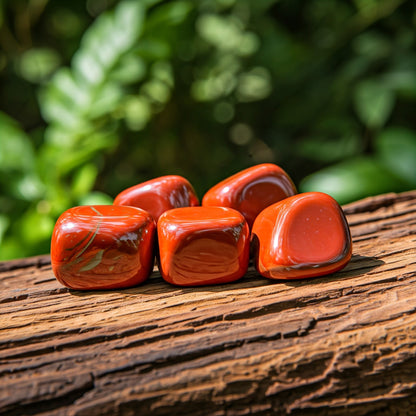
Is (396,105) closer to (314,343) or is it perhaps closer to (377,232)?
(377,232)

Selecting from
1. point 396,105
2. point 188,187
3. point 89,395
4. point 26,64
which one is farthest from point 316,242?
point 26,64

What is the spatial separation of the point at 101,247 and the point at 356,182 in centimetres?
90

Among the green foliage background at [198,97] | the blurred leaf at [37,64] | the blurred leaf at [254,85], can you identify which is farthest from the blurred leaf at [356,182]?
the blurred leaf at [37,64]

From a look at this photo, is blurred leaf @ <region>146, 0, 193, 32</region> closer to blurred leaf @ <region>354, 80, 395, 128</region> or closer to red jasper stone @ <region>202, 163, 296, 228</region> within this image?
blurred leaf @ <region>354, 80, 395, 128</region>

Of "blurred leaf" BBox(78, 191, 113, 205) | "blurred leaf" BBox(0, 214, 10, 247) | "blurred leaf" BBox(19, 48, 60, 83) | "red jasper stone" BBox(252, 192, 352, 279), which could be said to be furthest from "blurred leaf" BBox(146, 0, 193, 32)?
"red jasper stone" BBox(252, 192, 352, 279)

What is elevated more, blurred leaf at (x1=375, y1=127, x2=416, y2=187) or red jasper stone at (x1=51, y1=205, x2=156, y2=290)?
red jasper stone at (x1=51, y1=205, x2=156, y2=290)

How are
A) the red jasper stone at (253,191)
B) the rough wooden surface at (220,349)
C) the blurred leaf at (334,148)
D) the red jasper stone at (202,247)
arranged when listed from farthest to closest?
the blurred leaf at (334,148), the red jasper stone at (253,191), the red jasper stone at (202,247), the rough wooden surface at (220,349)

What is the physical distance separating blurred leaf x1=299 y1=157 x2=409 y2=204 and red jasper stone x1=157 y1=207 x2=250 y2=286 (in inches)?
27.9

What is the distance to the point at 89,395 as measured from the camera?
0.48 m

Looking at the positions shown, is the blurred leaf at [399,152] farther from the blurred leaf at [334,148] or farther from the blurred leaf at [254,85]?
the blurred leaf at [254,85]

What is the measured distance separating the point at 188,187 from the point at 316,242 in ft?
0.86

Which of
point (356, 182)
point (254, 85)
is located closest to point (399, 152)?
point (356, 182)

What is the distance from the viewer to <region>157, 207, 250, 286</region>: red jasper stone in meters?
0.63

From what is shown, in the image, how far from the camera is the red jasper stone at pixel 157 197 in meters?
0.77
